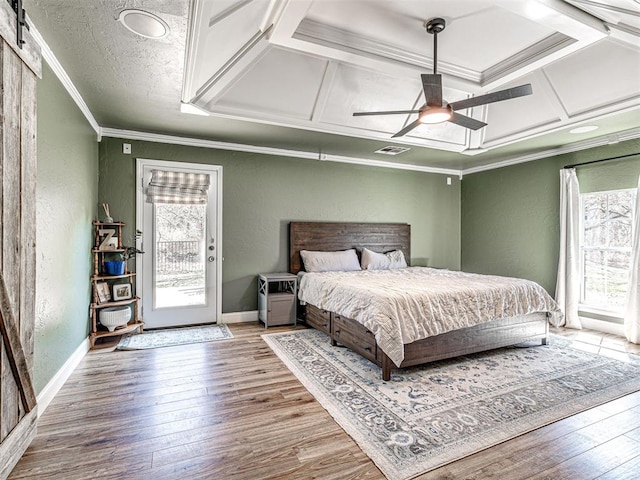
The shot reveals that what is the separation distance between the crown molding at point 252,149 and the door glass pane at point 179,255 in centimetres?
83

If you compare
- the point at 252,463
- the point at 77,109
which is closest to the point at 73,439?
the point at 252,463

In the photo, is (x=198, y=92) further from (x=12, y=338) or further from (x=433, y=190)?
(x=433, y=190)

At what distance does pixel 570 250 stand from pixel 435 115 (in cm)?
323

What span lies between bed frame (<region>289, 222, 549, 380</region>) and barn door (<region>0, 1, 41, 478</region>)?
2.36 meters

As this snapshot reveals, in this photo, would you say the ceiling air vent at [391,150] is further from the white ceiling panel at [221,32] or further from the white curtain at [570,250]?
the white ceiling panel at [221,32]

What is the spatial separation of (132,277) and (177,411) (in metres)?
2.38

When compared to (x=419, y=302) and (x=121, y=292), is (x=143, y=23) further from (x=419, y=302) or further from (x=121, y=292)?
(x=121, y=292)

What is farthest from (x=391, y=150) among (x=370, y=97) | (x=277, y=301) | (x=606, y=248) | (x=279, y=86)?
(x=606, y=248)

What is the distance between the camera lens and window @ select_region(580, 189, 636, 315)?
4.16 meters

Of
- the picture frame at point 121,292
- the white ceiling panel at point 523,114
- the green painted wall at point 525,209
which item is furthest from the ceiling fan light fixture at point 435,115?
the picture frame at point 121,292

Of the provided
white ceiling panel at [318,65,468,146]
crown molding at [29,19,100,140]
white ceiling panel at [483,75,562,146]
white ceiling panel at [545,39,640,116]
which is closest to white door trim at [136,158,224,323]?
crown molding at [29,19,100,140]

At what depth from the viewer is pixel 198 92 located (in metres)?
3.13

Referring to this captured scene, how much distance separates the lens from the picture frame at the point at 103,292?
3725mm

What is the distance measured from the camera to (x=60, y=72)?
2.57 meters
